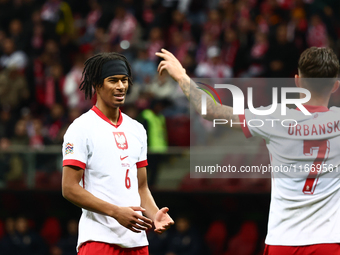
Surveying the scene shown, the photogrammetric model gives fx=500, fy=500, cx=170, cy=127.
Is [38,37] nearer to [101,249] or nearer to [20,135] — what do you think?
[20,135]

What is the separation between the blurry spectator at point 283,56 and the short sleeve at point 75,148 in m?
7.11

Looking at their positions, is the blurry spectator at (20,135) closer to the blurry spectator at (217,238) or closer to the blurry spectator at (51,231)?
the blurry spectator at (51,231)

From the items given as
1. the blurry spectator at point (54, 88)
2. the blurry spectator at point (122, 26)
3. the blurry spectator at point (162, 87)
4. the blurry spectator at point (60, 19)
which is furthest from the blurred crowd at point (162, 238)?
the blurry spectator at point (60, 19)

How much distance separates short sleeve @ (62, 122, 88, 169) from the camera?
353cm

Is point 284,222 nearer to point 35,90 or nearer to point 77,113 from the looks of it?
point 77,113

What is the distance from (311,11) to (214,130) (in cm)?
423

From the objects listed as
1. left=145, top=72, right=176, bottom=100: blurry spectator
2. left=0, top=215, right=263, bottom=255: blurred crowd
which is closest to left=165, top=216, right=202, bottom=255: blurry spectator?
left=0, top=215, right=263, bottom=255: blurred crowd

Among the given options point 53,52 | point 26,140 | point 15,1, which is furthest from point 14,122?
point 15,1

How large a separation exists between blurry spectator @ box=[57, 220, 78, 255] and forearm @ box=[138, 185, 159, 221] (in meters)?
6.85

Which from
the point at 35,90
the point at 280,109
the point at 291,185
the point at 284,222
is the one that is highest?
the point at 35,90

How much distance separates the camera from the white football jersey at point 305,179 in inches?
123

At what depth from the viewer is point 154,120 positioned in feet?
31.2

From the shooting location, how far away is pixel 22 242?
35.0ft

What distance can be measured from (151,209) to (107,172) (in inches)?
20.9
